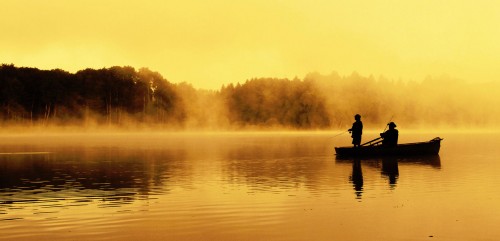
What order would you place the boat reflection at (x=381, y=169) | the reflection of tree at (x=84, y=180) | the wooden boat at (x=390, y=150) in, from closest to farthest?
the reflection of tree at (x=84, y=180), the boat reflection at (x=381, y=169), the wooden boat at (x=390, y=150)

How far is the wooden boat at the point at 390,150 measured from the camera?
44.2 metres

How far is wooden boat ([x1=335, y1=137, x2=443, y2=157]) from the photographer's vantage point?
44.2 meters

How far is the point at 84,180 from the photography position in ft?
94.4

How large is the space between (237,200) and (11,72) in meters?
142

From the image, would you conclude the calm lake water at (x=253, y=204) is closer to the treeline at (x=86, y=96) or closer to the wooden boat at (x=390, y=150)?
the wooden boat at (x=390, y=150)

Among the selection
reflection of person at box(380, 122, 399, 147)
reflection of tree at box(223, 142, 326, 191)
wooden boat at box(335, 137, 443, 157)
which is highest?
reflection of person at box(380, 122, 399, 147)

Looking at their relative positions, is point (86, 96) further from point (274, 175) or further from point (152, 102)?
point (274, 175)

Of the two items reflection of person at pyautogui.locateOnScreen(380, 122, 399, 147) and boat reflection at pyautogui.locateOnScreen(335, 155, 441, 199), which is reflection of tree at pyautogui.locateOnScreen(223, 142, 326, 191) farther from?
reflection of person at pyautogui.locateOnScreen(380, 122, 399, 147)

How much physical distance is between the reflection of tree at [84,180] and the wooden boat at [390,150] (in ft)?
41.5

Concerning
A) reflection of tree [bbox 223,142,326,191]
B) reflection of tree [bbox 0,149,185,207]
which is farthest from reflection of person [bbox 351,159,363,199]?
reflection of tree [bbox 0,149,185,207]

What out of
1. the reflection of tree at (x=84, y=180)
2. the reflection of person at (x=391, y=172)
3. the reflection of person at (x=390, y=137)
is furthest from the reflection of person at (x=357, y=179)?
the reflection of tree at (x=84, y=180)

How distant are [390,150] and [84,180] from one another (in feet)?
80.1

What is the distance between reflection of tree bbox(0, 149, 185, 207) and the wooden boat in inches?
498

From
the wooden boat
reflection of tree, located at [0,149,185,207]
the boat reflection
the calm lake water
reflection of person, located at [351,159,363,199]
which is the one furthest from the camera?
the wooden boat
